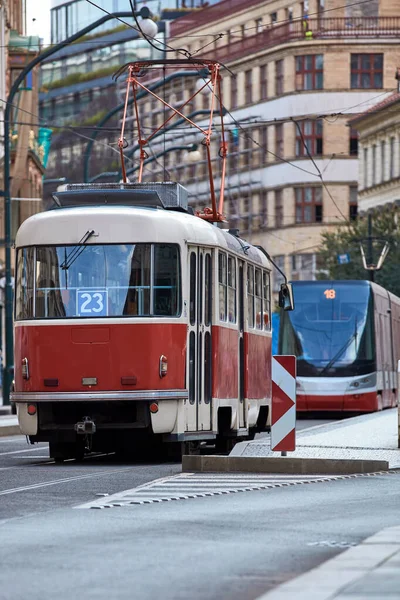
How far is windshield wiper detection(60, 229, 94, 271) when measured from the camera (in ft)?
71.4

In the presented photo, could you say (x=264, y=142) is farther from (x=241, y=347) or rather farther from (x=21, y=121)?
(x=241, y=347)

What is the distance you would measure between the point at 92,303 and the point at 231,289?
3027 millimetres

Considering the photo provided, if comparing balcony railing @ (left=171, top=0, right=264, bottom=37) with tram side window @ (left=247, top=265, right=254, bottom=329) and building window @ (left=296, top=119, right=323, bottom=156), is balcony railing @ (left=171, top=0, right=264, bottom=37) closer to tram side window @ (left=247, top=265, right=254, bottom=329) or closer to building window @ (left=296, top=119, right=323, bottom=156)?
building window @ (left=296, top=119, right=323, bottom=156)

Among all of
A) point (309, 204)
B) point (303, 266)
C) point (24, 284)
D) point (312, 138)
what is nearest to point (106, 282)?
point (24, 284)

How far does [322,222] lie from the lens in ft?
360

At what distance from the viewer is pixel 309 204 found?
361 feet

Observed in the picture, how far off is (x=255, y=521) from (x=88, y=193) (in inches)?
388

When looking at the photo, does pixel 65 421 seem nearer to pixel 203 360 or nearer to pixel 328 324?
pixel 203 360

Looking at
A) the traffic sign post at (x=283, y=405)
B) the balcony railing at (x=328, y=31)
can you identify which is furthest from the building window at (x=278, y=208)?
the traffic sign post at (x=283, y=405)

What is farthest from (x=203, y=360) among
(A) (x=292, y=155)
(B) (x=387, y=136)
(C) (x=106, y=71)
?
(C) (x=106, y=71)

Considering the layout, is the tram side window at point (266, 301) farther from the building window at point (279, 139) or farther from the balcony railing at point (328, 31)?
the building window at point (279, 139)

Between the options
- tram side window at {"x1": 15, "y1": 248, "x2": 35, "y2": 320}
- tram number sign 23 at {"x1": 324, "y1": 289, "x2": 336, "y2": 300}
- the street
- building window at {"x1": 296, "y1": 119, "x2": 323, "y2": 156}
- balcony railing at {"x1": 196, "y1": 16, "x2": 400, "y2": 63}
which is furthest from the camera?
building window at {"x1": 296, "y1": 119, "x2": 323, "y2": 156}

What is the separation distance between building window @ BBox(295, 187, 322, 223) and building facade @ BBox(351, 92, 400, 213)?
5346 mm

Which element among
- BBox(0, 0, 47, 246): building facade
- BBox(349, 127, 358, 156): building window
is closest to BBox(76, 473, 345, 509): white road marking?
BBox(0, 0, 47, 246): building facade
